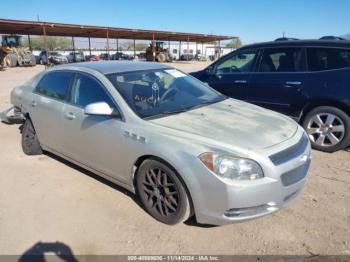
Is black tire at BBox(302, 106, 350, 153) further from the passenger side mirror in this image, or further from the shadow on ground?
the shadow on ground

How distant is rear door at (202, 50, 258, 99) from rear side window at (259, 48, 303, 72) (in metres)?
0.24

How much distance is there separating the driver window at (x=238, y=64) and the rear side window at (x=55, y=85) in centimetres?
325

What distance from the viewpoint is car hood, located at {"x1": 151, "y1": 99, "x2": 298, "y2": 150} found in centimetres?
302

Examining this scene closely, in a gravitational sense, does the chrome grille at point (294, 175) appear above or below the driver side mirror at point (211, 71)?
below

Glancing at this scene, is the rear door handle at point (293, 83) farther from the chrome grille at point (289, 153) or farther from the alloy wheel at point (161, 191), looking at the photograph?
the alloy wheel at point (161, 191)

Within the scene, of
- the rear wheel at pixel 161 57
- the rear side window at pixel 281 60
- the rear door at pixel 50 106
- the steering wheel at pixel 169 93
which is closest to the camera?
the steering wheel at pixel 169 93

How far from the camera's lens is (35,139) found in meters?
5.22

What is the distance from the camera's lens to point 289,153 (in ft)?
9.98

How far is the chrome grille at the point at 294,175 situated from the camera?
2926 millimetres

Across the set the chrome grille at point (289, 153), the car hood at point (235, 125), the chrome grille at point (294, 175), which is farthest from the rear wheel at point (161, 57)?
the chrome grille at point (294, 175)

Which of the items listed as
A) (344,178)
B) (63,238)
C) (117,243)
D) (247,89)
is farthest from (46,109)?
(344,178)

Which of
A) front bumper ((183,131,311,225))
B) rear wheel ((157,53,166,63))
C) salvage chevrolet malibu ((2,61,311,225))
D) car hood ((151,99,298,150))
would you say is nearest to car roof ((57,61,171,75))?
salvage chevrolet malibu ((2,61,311,225))

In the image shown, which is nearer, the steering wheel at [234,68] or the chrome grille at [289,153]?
the chrome grille at [289,153]

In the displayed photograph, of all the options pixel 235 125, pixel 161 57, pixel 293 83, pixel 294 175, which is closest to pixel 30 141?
pixel 235 125
